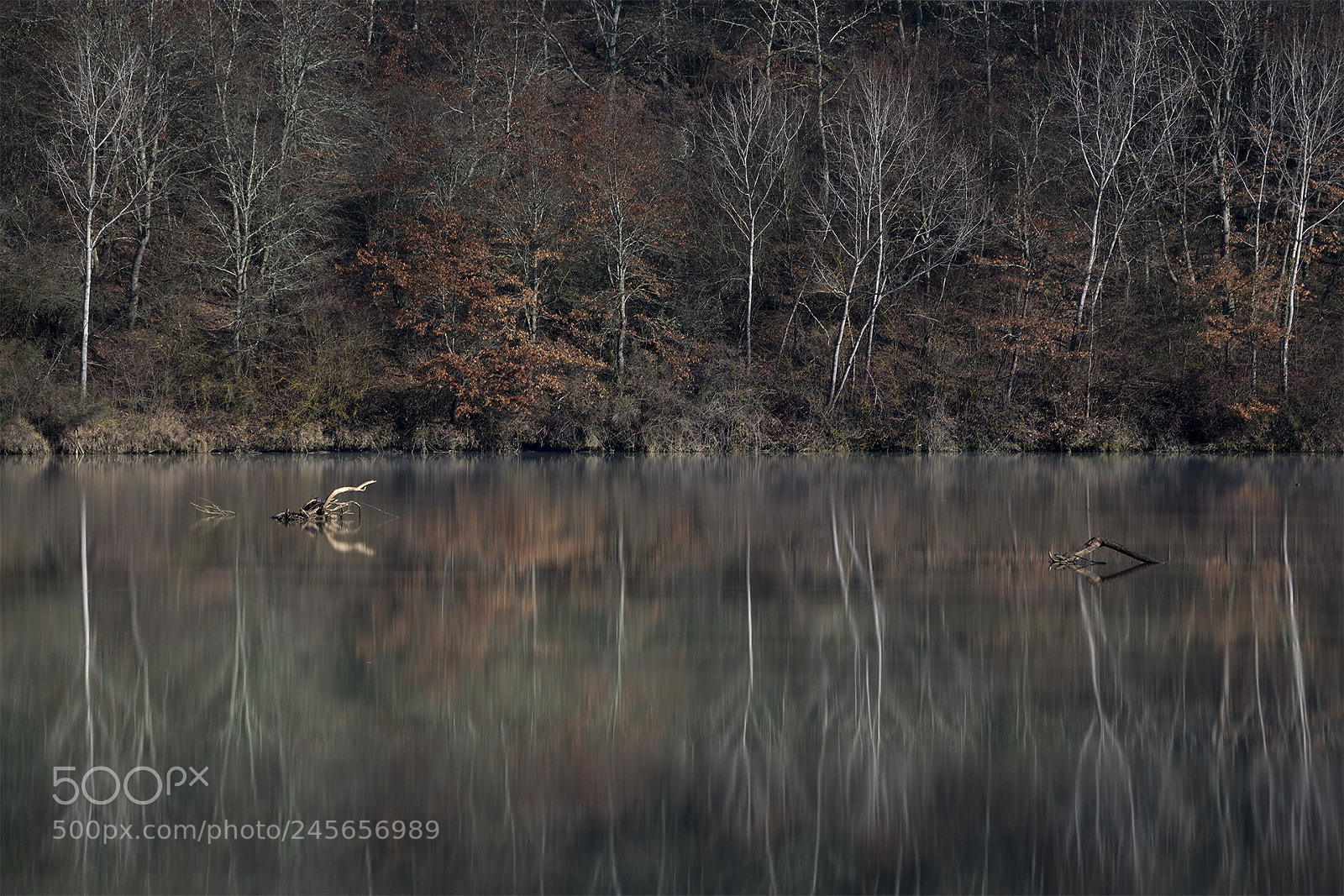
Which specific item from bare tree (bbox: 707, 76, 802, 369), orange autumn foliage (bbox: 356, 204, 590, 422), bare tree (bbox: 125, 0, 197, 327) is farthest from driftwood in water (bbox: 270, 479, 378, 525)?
bare tree (bbox: 707, 76, 802, 369)

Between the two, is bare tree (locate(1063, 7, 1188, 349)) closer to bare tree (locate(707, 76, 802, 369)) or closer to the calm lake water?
bare tree (locate(707, 76, 802, 369))

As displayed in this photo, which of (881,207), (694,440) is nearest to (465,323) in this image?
(694,440)

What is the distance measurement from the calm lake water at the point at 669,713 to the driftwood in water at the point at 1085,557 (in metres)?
0.28

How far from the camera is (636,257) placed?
43.3 m

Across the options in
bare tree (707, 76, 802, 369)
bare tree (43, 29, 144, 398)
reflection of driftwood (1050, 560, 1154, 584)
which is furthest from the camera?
bare tree (707, 76, 802, 369)

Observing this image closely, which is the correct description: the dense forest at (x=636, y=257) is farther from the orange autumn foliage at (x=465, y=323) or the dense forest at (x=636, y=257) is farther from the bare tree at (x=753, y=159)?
the bare tree at (x=753, y=159)

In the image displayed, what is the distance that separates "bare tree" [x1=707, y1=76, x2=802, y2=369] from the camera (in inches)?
1711

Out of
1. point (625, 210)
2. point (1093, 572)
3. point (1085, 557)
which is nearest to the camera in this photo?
point (1093, 572)

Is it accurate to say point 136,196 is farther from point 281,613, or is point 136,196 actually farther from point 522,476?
point 281,613

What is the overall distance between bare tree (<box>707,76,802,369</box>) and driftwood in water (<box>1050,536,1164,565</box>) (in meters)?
26.8

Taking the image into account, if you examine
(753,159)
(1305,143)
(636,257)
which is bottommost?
(636,257)

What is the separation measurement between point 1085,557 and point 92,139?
34.0m

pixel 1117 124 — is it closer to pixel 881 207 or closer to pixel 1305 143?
pixel 1305 143

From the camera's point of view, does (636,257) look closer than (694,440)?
No
